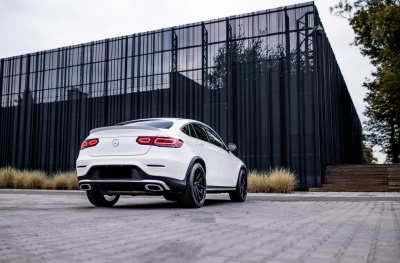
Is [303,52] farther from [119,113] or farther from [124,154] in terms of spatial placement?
[124,154]

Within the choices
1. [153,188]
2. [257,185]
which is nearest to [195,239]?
[153,188]

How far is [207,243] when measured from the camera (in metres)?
3.36

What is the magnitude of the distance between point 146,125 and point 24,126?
69.0ft

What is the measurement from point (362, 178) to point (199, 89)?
27.5 ft

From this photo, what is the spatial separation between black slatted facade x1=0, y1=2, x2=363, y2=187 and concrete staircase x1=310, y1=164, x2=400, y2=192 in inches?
36.6

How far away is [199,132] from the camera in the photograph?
25.6 ft

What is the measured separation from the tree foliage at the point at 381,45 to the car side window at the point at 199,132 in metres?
12.9

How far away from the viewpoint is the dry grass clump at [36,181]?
17291 mm

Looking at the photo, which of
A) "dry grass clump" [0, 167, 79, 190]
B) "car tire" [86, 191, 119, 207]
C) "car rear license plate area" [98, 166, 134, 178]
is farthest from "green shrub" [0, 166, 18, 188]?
"car rear license plate area" [98, 166, 134, 178]

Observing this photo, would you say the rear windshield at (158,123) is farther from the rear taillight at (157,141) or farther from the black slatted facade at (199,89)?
the black slatted facade at (199,89)

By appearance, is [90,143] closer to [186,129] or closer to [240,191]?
[186,129]

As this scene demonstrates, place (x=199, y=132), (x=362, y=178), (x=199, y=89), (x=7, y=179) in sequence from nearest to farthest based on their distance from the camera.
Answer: (x=199, y=132)
(x=362, y=178)
(x=7, y=179)
(x=199, y=89)

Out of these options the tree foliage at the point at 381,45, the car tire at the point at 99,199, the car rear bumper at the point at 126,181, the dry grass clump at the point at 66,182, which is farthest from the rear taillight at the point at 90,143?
the tree foliage at the point at 381,45

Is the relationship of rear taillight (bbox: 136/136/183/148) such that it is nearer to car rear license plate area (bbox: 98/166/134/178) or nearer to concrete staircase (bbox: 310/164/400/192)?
car rear license plate area (bbox: 98/166/134/178)
